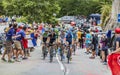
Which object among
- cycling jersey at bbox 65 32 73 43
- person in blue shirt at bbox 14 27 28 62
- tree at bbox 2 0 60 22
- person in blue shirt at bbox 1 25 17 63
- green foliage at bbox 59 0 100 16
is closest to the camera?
person in blue shirt at bbox 1 25 17 63

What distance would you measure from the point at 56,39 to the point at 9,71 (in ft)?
22.5

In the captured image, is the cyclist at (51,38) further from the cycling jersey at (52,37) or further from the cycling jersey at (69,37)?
the cycling jersey at (69,37)

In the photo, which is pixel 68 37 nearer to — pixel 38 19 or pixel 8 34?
pixel 8 34

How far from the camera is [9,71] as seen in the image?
64.2ft

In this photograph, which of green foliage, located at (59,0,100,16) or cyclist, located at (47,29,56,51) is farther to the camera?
green foliage, located at (59,0,100,16)

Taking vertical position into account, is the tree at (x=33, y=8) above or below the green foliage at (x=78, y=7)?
above

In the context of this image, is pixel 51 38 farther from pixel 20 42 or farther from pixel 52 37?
pixel 20 42

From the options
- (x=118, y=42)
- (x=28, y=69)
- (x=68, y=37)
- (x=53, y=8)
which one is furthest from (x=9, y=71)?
(x=53, y=8)

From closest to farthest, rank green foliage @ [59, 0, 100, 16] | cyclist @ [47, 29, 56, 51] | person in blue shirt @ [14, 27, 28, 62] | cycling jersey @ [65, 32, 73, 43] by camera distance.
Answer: person in blue shirt @ [14, 27, 28, 62] < cyclist @ [47, 29, 56, 51] < cycling jersey @ [65, 32, 73, 43] < green foliage @ [59, 0, 100, 16]

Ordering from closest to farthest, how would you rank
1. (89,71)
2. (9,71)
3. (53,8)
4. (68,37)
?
(9,71) < (89,71) < (68,37) < (53,8)

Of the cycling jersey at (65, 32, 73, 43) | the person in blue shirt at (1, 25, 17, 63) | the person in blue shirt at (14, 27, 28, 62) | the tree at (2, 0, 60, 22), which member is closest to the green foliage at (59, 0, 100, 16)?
the tree at (2, 0, 60, 22)

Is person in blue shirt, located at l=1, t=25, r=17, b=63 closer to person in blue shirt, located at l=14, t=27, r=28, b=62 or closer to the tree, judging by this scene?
person in blue shirt, located at l=14, t=27, r=28, b=62

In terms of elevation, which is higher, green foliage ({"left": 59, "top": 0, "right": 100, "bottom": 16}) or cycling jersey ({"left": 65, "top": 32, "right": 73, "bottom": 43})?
cycling jersey ({"left": 65, "top": 32, "right": 73, "bottom": 43})

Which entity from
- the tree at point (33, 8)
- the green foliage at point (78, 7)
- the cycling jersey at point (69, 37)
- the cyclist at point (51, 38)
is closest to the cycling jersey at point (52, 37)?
the cyclist at point (51, 38)
